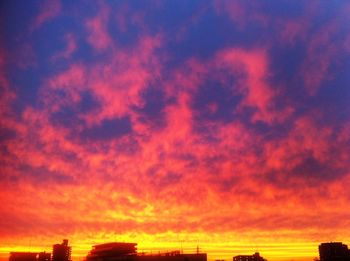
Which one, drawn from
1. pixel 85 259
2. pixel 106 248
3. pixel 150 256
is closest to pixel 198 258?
pixel 150 256

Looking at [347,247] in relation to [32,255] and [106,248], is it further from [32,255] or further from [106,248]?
[32,255]

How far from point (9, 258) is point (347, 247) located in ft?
349

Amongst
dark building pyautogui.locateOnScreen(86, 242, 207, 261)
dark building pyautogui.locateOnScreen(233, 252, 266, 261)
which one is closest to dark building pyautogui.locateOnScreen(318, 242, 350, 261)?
dark building pyautogui.locateOnScreen(233, 252, 266, 261)

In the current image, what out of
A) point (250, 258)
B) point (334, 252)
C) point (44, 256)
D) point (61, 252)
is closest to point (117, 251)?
point (61, 252)

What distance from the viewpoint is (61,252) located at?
95250 mm

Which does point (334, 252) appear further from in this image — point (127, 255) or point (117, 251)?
point (117, 251)

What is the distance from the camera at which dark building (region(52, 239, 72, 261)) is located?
94938 mm

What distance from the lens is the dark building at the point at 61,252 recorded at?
311 ft

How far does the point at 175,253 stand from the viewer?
85938 mm

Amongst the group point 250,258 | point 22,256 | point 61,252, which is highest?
point 61,252

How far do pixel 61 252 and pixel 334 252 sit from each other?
87.4 metres

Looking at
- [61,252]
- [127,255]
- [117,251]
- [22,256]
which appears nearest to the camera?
[127,255]

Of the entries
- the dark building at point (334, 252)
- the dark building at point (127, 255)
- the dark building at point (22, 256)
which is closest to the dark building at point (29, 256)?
the dark building at point (22, 256)

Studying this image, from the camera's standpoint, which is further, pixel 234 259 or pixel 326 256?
pixel 234 259
